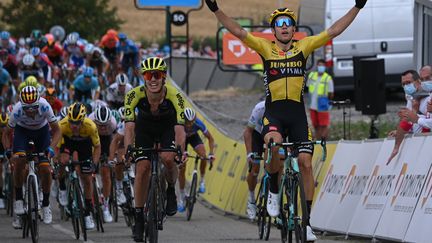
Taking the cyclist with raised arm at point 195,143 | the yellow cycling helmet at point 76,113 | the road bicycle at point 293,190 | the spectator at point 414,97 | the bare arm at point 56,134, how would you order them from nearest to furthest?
the road bicycle at point 293,190, the spectator at point 414,97, the bare arm at point 56,134, the yellow cycling helmet at point 76,113, the cyclist with raised arm at point 195,143

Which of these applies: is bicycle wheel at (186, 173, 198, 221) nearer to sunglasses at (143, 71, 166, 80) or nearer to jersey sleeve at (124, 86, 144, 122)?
jersey sleeve at (124, 86, 144, 122)

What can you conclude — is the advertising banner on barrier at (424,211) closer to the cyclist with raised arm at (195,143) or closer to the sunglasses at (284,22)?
the sunglasses at (284,22)

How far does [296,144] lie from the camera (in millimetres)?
13344

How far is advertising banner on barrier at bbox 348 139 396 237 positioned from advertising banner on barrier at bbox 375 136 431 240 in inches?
6.9

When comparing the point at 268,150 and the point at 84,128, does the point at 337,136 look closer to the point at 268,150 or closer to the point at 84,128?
the point at 84,128

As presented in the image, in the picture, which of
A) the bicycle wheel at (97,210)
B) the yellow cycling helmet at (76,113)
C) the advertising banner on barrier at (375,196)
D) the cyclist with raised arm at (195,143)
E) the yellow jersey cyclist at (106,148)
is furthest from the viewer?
the cyclist with raised arm at (195,143)


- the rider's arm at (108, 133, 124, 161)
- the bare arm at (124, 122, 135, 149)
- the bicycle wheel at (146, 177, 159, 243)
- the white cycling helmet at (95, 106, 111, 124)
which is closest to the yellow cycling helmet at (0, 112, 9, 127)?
the white cycling helmet at (95, 106, 111, 124)

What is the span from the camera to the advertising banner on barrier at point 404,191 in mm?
14844

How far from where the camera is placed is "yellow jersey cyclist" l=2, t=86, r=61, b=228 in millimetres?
17062

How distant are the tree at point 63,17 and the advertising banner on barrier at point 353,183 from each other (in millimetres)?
37838

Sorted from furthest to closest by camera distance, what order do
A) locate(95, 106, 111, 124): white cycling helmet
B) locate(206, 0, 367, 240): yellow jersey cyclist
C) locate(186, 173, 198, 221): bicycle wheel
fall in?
1. locate(186, 173, 198, 221): bicycle wheel
2. locate(95, 106, 111, 124): white cycling helmet
3. locate(206, 0, 367, 240): yellow jersey cyclist

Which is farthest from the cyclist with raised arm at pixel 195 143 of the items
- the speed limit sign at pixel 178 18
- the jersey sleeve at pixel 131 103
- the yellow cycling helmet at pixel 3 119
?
the speed limit sign at pixel 178 18

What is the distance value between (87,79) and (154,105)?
11.7 m

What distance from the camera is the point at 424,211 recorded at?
1439 centimetres
